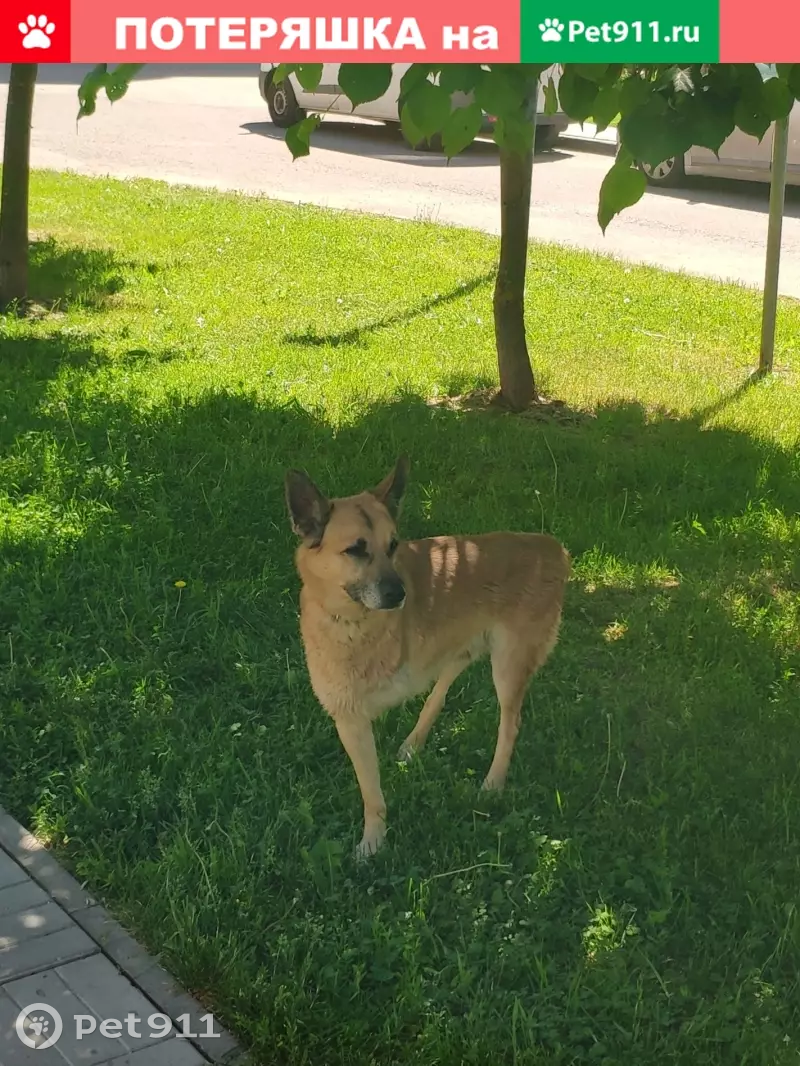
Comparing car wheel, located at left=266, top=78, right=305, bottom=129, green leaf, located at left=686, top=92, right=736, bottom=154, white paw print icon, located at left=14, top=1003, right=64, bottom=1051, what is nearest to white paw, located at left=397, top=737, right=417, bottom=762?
white paw print icon, located at left=14, top=1003, right=64, bottom=1051

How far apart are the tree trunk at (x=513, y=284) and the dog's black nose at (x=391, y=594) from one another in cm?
430

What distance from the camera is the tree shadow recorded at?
33.4 feet

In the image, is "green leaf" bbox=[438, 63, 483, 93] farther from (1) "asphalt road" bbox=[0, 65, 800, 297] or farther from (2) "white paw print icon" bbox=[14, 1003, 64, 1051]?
(1) "asphalt road" bbox=[0, 65, 800, 297]

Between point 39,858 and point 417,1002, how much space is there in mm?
1389

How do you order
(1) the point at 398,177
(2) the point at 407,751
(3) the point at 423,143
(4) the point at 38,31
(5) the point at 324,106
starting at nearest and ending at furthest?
(2) the point at 407,751
(4) the point at 38,31
(3) the point at 423,143
(1) the point at 398,177
(5) the point at 324,106

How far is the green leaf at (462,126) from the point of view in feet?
14.3

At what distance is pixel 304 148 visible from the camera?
218 inches

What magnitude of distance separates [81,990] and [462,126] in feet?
10.3

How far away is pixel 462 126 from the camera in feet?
14.5

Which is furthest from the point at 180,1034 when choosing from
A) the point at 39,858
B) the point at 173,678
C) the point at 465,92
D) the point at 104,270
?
the point at 104,270

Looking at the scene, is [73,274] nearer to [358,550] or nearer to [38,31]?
[38,31]

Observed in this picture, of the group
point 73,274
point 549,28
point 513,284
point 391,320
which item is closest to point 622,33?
point 549,28

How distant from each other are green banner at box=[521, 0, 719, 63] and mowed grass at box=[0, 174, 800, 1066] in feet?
7.86

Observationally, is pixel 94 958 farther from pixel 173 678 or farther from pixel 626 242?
pixel 626 242
